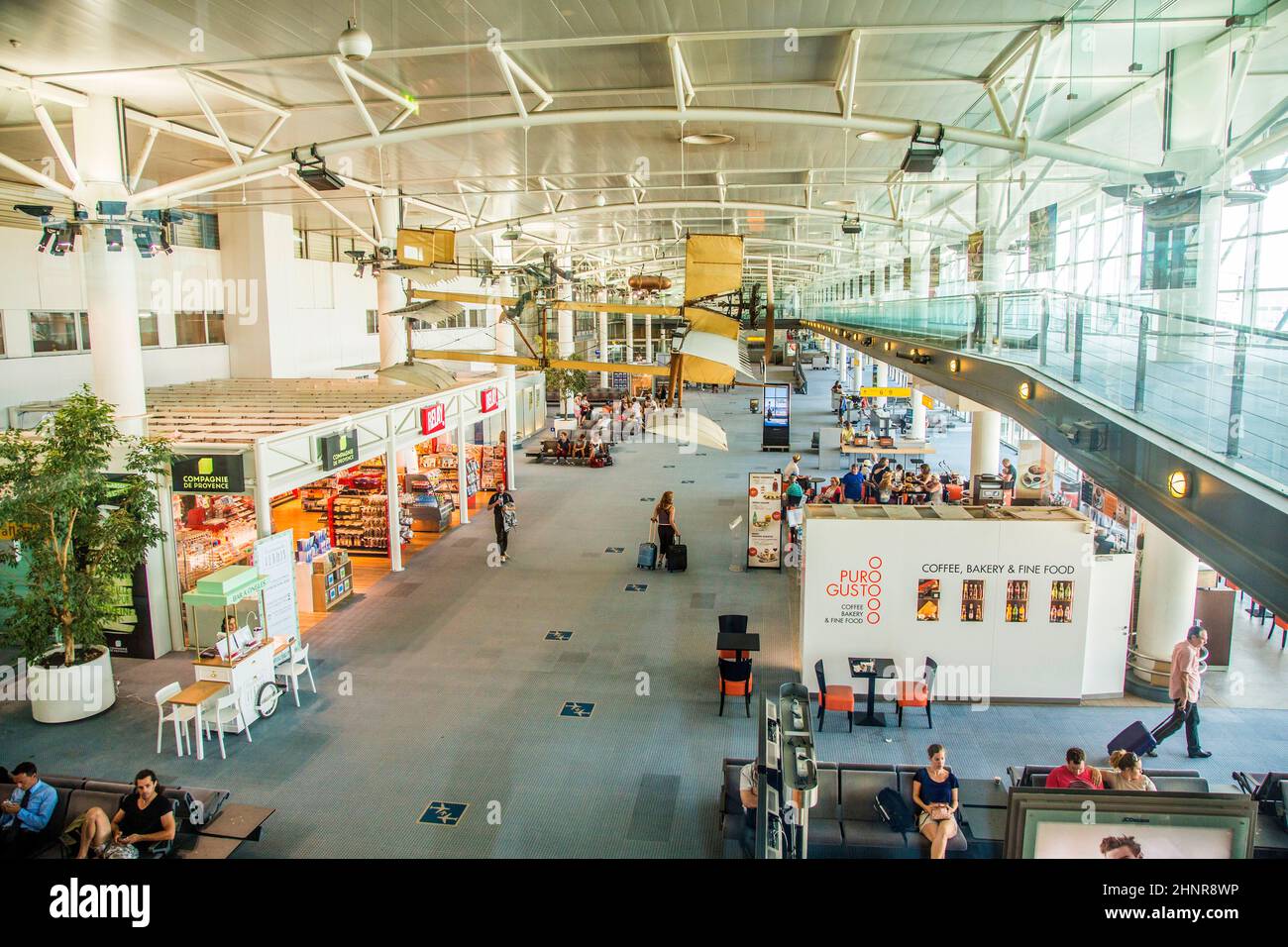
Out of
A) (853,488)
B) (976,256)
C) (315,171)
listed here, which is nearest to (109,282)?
(315,171)

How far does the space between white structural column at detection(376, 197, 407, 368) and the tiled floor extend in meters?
7.55

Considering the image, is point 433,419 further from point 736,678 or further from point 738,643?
point 736,678

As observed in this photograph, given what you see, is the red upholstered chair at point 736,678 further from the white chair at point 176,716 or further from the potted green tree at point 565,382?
the potted green tree at point 565,382

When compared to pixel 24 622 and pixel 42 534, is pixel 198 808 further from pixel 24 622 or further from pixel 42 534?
pixel 42 534

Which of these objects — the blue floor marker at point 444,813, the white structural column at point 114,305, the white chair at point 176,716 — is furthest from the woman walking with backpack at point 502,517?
the blue floor marker at point 444,813

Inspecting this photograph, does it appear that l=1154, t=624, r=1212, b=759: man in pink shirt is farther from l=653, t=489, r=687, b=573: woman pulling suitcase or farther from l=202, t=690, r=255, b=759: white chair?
l=202, t=690, r=255, b=759: white chair

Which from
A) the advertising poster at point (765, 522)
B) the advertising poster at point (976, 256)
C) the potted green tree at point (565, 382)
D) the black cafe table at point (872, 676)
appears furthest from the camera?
the potted green tree at point (565, 382)

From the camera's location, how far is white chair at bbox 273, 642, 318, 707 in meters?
9.34

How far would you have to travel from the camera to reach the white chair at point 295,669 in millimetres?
9336

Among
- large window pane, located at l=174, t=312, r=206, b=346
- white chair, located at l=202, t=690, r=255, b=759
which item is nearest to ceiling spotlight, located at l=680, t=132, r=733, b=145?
white chair, located at l=202, t=690, r=255, b=759

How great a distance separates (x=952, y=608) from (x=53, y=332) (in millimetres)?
15085

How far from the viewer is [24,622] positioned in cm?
832

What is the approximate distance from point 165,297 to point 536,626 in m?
11.7

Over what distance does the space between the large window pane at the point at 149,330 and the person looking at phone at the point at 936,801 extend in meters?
17.1
